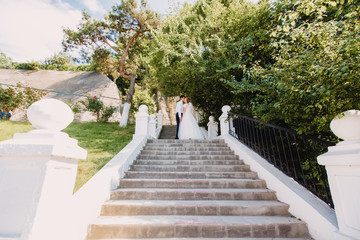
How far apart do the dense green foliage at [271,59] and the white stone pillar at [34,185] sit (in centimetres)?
295

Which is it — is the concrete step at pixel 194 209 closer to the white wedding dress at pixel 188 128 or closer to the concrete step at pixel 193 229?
the concrete step at pixel 193 229

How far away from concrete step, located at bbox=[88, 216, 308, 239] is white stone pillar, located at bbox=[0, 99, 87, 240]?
38.3 inches

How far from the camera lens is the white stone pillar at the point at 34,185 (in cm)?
125

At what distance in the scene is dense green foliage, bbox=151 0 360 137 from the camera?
7.56 feet

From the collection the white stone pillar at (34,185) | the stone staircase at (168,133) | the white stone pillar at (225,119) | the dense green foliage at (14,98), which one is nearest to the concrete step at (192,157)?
the white stone pillar at (225,119)

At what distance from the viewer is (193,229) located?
7.38 feet

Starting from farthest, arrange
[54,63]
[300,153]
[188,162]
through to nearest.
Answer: [54,63] → [300,153] → [188,162]

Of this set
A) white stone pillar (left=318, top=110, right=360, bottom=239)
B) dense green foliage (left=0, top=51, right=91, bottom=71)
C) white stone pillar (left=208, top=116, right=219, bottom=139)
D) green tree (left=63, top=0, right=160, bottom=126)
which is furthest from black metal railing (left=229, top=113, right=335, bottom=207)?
dense green foliage (left=0, top=51, right=91, bottom=71)

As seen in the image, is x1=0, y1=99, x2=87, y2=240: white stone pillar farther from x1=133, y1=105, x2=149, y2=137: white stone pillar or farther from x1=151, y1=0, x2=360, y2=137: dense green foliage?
x1=133, y1=105, x2=149, y2=137: white stone pillar

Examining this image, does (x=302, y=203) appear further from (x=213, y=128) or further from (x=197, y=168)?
(x=213, y=128)

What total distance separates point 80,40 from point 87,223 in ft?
39.5

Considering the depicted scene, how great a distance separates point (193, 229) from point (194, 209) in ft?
1.38

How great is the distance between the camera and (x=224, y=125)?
21.6 feet

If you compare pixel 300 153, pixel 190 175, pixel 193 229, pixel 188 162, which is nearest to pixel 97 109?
pixel 188 162
